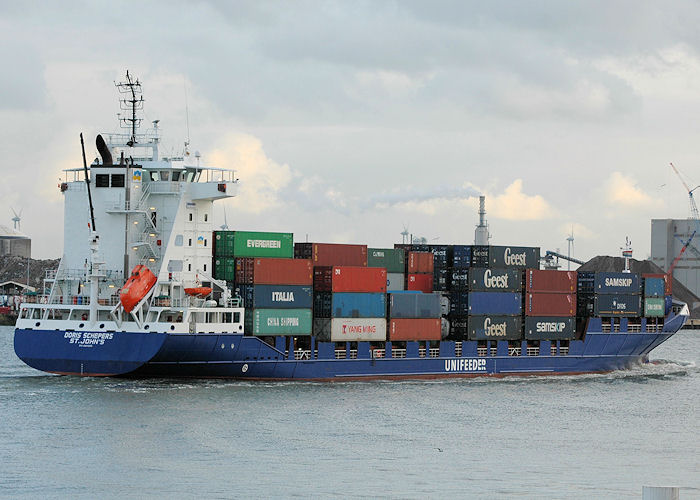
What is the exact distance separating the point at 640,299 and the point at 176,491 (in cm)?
3893

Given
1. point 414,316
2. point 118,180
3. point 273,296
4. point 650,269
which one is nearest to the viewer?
point 118,180

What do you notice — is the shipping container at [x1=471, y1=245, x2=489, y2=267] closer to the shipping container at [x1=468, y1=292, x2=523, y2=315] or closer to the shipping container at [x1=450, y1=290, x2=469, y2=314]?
the shipping container at [x1=468, y1=292, x2=523, y2=315]

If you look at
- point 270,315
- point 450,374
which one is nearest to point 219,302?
point 270,315

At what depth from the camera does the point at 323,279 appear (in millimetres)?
49594

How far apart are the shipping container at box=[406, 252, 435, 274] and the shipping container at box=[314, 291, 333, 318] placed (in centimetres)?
676

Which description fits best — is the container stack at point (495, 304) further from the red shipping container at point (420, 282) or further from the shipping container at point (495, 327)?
the red shipping container at point (420, 282)

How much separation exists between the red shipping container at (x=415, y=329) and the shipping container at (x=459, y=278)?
7.52 ft

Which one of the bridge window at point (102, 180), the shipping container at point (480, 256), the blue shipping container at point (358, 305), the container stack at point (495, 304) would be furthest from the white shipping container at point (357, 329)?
the bridge window at point (102, 180)

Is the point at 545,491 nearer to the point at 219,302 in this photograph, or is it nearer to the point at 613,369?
the point at 219,302

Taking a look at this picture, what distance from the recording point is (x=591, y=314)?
5978 centimetres

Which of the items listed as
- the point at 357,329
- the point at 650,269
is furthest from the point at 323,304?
the point at 650,269

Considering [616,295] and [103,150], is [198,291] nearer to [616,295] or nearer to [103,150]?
[103,150]

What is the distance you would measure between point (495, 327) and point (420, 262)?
467cm

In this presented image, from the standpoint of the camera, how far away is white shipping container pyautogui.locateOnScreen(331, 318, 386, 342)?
163ft
